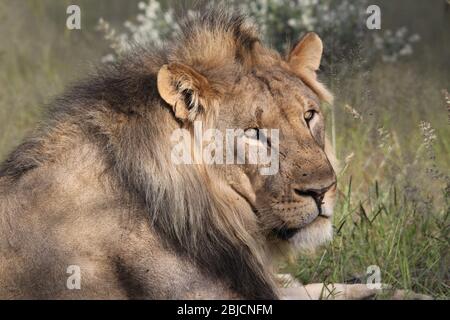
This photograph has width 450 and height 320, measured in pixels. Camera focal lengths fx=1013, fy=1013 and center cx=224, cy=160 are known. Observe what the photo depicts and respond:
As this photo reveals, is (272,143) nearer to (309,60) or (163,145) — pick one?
(163,145)

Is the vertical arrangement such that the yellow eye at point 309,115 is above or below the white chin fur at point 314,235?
above

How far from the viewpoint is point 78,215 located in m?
4.41

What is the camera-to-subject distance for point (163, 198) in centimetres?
436

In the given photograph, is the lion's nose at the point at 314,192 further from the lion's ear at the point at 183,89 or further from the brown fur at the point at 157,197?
the lion's ear at the point at 183,89

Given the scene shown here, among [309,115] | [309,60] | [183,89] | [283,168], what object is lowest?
[283,168]

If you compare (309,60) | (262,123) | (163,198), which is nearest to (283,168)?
(262,123)

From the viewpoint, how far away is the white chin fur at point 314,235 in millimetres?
4391

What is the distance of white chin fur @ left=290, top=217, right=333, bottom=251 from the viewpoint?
14.4 feet

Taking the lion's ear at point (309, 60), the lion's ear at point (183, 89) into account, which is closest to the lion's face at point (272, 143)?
the lion's ear at point (183, 89)

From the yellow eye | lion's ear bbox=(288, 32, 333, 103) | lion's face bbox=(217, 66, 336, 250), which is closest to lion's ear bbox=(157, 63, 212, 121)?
lion's face bbox=(217, 66, 336, 250)

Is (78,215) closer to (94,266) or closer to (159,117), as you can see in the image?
(94,266)

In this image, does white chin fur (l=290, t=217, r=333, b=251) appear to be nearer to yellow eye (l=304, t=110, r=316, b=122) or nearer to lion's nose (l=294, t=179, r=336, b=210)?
lion's nose (l=294, t=179, r=336, b=210)

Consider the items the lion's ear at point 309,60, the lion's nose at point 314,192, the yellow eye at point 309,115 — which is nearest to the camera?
the lion's nose at point 314,192

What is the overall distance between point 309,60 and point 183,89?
88 cm
